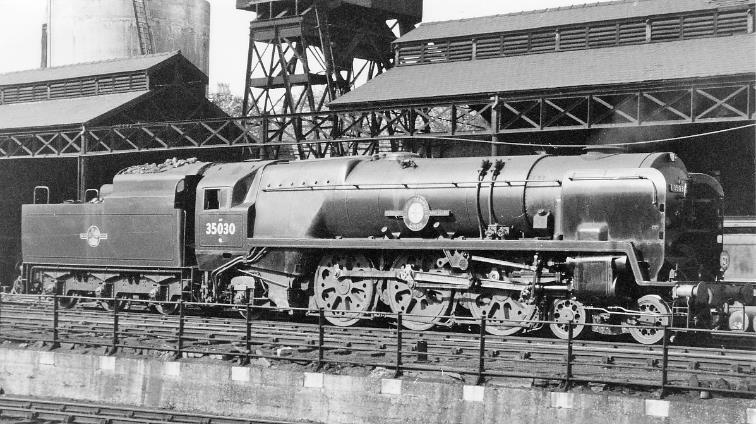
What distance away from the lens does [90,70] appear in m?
39.5

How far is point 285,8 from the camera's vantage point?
122ft

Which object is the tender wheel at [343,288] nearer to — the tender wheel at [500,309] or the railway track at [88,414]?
the tender wheel at [500,309]

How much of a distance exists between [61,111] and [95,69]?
411cm

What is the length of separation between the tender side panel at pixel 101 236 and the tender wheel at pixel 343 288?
431 centimetres

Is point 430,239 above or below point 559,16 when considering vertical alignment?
below

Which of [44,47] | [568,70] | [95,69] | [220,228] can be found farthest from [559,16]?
[44,47]

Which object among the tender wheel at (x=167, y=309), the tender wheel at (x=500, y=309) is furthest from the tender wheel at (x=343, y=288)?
the tender wheel at (x=167, y=309)

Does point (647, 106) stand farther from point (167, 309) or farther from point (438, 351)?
point (167, 309)

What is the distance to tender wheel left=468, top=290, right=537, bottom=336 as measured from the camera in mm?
18031

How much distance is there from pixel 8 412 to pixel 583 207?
10.5 m

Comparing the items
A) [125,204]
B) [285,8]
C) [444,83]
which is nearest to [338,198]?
[125,204]

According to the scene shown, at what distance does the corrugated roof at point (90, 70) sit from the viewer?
38031 mm

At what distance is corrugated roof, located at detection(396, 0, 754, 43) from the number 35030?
38.6 feet

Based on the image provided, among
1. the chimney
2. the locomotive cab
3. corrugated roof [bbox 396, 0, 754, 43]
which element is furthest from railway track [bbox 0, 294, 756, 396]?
the chimney
